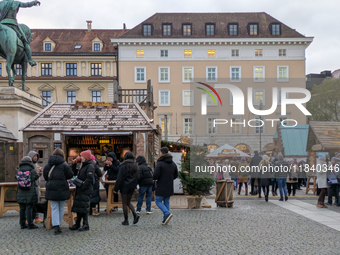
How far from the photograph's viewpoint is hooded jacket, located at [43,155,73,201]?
8.80 m

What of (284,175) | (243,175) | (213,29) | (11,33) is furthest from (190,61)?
(284,175)

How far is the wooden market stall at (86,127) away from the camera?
1519cm

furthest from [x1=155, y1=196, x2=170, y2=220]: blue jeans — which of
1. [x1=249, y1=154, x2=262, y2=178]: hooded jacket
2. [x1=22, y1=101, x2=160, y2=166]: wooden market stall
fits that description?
[x1=249, y1=154, x2=262, y2=178]: hooded jacket

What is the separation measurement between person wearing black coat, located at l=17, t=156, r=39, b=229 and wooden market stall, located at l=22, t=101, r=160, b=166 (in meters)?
5.67

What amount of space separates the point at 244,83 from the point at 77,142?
3392cm

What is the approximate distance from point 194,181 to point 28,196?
539 centimetres

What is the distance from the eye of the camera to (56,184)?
8.80 m

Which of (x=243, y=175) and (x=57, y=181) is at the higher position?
(x=57, y=181)

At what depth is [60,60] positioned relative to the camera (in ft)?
170

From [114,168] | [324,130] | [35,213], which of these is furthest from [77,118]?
[324,130]

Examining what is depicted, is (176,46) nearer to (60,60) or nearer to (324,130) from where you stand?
(60,60)

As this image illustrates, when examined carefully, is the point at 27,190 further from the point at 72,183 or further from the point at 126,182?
the point at 126,182

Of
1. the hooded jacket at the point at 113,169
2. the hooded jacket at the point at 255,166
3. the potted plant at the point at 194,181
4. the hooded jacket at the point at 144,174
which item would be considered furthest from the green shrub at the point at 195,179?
the hooded jacket at the point at 255,166

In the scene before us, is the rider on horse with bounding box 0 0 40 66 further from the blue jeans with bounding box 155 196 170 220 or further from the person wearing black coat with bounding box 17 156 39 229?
the blue jeans with bounding box 155 196 170 220
